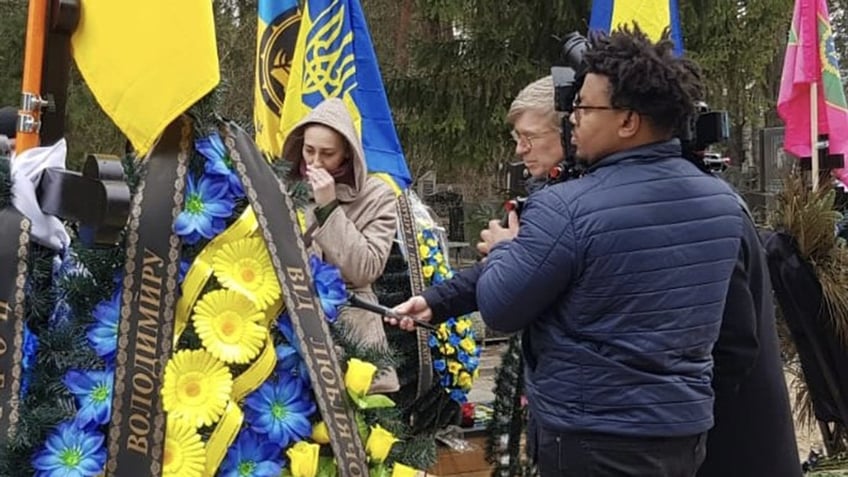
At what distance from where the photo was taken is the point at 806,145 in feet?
16.6

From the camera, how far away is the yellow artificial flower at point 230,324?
1726 mm

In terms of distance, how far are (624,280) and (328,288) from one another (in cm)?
61

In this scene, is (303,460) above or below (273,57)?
below

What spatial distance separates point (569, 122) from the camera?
232 cm

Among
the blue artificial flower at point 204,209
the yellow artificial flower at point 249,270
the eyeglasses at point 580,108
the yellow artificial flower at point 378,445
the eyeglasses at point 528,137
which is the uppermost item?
the eyeglasses at point 580,108

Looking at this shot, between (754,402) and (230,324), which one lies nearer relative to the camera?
(230,324)

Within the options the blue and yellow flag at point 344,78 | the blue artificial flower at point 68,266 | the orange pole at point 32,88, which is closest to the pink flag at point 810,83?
the blue and yellow flag at point 344,78

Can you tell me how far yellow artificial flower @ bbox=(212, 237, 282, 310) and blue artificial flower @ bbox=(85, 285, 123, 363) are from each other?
0.19 meters

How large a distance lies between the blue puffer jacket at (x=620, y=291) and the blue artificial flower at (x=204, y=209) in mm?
603

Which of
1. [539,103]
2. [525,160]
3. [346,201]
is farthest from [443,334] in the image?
[539,103]

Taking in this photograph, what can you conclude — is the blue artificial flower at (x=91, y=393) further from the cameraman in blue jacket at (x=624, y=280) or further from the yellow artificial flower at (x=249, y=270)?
the cameraman in blue jacket at (x=624, y=280)

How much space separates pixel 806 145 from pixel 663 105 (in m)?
3.42

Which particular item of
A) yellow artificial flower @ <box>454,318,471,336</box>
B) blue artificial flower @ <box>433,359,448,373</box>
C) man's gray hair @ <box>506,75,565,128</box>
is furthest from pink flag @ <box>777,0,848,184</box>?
man's gray hair @ <box>506,75,565,128</box>

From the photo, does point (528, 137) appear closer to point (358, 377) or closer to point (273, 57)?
point (358, 377)
